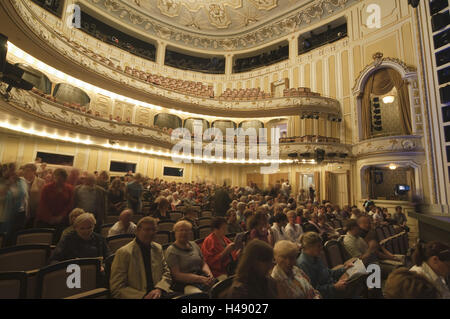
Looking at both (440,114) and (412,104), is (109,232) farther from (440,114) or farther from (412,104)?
(412,104)

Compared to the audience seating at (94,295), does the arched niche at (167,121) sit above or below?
above

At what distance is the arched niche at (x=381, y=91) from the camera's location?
389 inches

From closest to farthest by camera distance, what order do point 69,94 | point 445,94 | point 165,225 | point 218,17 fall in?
point 165,225 < point 445,94 < point 69,94 < point 218,17

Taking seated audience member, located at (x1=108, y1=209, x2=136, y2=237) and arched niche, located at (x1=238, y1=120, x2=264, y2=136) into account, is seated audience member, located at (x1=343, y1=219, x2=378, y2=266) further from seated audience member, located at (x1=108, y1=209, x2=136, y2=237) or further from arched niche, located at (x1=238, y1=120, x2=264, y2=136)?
arched niche, located at (x1=238, y1=120, x2=264, y2=136)

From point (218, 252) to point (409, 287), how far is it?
1.63 meters

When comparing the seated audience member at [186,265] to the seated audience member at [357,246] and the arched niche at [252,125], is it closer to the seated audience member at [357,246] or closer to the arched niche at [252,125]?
the seated audience member at [357,246]

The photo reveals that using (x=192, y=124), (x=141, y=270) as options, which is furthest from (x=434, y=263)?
(x=192, y=124)

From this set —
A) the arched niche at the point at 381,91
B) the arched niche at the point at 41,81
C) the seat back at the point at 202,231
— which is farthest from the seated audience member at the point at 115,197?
the arched niche at the point at 381,91

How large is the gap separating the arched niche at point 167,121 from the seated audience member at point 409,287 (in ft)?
45.5

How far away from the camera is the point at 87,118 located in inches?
327

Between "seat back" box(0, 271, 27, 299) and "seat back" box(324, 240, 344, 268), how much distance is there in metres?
2.92

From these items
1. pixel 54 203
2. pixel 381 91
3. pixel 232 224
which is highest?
pixel 381 91

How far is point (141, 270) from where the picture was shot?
73.2 inches

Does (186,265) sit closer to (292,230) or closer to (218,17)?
(292,230)
